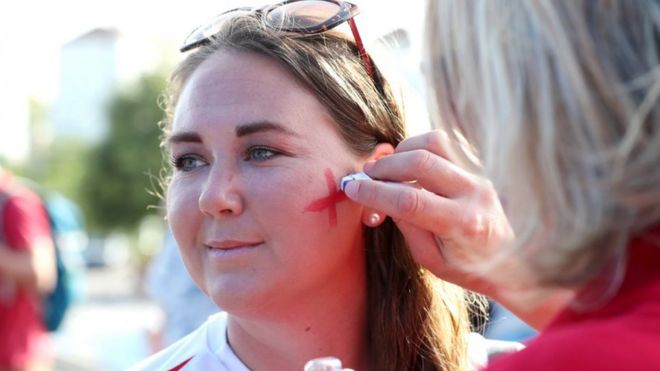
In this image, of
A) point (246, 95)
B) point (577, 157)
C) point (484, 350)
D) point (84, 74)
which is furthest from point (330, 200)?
point (84, 74)

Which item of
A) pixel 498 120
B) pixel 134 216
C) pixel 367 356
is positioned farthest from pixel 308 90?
pixel 134 216

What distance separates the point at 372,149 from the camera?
2385 millimetres

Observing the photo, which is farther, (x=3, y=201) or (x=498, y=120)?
(x=3, y=201)

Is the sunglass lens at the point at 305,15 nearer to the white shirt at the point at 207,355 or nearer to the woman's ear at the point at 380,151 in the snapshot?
the woman's ear at the point at 380,151

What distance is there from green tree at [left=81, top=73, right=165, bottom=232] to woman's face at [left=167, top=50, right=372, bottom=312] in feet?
118

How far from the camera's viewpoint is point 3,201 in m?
4.82

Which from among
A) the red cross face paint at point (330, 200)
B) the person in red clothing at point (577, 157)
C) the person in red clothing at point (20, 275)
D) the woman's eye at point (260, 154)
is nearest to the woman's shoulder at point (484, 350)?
the red cross face paint at point (330, 200)

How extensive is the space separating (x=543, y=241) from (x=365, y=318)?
3.92 ft

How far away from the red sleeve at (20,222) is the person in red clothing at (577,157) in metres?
3.93

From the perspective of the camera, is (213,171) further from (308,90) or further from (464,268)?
(464,268)

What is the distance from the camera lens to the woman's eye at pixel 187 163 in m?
2.24

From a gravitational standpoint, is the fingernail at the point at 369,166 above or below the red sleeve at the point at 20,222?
above

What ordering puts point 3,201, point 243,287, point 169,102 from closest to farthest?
point 243,287 < point 169,102 < point 3,201

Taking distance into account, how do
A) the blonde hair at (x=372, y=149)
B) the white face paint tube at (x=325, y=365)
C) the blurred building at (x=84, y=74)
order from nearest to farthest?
the white face paint tube at (x=325, y=365)
the blonde hair at (x=372, y=149)
the blurred building at (x=84, y=74)
